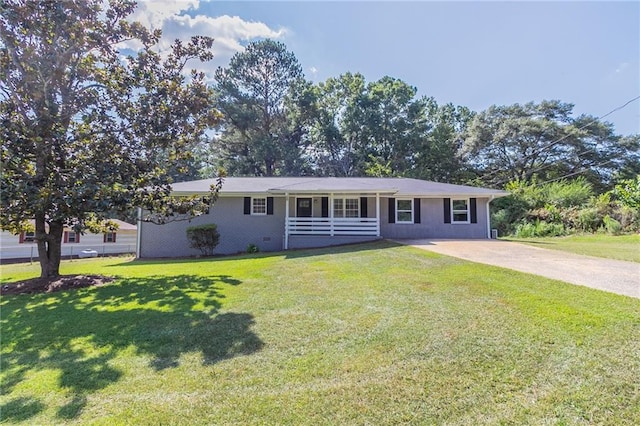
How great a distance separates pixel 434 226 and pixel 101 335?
14.3 meters

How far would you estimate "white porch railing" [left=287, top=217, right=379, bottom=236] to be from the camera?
15133mm

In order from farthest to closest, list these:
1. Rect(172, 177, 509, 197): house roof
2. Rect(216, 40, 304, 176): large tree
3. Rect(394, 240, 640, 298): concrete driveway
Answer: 1. Rect(216, 40, 304, 176): large tree
2. Rect(172, 177, 509, 197): house roof
3. Rect(394, 240, 640, 298): concrete driveway

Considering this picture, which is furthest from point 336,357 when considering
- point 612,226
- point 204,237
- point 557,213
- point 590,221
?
point 557,213

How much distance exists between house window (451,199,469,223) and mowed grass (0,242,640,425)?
10.1 m

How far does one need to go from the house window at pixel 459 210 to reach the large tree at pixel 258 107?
1765 cm

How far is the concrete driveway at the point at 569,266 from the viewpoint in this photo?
600 centimetres

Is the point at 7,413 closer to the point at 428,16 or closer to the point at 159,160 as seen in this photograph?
the point at 159,160

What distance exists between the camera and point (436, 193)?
15.7 meters

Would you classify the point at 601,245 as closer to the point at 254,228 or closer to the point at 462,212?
the point at 462,212

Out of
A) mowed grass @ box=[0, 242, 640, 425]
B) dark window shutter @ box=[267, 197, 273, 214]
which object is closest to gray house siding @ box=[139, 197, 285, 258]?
dark window shutter @ box=[267, 197, 273, 214]

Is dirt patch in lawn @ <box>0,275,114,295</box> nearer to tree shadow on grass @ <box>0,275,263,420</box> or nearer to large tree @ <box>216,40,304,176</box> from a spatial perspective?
tree shadow on grass @ <box>0,275,263,420</box>

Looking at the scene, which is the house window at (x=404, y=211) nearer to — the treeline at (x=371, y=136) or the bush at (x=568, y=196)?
the bush at (x=568, y=196)

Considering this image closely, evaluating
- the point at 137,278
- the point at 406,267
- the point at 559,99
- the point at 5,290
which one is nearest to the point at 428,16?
the point at 406,267

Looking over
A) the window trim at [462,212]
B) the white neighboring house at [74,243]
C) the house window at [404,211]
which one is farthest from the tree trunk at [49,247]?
the window trim at [462,212]
